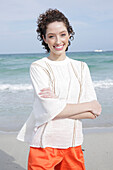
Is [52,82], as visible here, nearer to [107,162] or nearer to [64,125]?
[64,125]

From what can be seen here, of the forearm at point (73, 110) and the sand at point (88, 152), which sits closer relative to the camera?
the forearm at point (73, 110)

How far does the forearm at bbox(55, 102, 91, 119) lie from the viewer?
5.01 ft

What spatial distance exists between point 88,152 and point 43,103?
2.09m

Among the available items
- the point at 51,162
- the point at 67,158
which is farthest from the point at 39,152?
the point at 67,158

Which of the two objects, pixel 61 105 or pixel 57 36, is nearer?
pixel 61 105

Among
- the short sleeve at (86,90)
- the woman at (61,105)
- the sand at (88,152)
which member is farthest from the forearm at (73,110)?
the sand at (88,152)

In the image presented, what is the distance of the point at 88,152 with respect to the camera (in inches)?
132

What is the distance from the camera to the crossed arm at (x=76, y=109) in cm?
152

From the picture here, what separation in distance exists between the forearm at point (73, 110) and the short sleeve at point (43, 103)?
0.03m

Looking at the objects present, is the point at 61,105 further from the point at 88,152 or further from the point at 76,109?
the point at 88,152

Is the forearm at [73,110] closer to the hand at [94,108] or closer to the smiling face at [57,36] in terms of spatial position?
the hand at [94,108]

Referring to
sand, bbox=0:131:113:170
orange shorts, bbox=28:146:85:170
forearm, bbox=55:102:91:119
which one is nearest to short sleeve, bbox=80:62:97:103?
forearm, bbox=55:102:91:119

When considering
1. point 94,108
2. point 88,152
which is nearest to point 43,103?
point 94,108

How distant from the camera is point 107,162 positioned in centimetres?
A: 306
